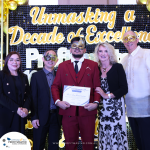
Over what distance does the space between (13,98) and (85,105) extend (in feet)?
3.60

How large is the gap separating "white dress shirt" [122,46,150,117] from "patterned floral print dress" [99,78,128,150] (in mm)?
236

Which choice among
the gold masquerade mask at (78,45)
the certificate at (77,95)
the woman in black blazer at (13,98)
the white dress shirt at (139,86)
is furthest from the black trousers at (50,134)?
the white dress shirt at (139,86)

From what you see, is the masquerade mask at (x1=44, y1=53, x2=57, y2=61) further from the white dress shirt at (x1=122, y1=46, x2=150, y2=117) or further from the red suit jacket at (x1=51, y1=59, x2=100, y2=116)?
the white dress shirt at (x1=122, y1=46, x2=150, y2=117)

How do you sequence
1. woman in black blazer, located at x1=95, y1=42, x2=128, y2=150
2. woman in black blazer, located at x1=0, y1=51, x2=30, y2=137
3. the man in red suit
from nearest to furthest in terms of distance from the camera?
the man in red suit → woman in black blazer, located at x1=0, y1=51, x2=30, y2=137 → woman in black blazer, located at x1=95, y1=42, x2=128, y2=150

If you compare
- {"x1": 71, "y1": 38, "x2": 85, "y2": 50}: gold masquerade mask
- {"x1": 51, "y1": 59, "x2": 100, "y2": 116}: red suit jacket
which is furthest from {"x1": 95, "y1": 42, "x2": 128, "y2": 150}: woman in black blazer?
{"x1": 71, "y1": 38, "x2": 85, "y2": 50}: gold masquerade mask

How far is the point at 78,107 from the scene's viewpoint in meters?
2.82

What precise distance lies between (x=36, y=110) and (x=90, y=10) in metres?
2.48

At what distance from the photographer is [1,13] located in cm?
395

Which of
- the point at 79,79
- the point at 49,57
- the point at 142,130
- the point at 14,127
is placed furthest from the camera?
the point at 49,57

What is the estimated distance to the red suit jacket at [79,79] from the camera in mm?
2812

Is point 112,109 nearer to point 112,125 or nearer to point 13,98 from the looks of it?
point 112,125

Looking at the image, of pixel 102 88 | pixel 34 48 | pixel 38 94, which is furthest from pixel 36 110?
pixel 34 48

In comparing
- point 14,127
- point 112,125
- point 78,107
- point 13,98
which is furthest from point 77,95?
point 14,127

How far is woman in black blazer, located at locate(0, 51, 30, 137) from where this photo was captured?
9.50 feet
